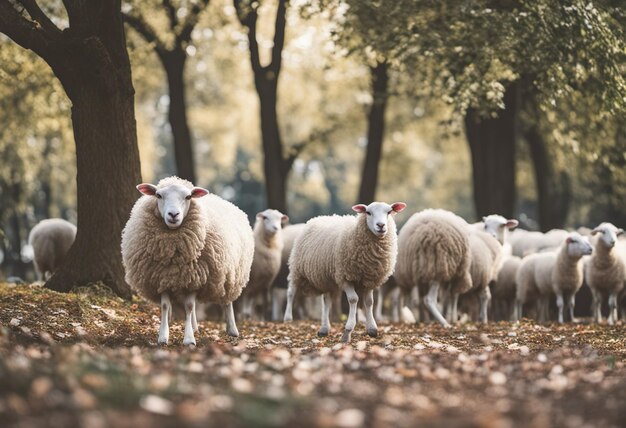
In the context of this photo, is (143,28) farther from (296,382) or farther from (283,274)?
(296,382)

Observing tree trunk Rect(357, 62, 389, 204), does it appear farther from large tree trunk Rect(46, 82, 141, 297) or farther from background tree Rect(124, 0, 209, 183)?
large tree trunk Rect(46, 82, 141, 297)

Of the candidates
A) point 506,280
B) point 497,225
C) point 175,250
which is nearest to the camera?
point 175,250

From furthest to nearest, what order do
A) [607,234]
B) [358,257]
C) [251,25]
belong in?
[251,25] < [607,234] < [358,257]

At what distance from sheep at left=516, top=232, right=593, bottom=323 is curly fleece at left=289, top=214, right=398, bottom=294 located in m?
6.02

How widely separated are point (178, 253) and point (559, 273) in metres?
9.42

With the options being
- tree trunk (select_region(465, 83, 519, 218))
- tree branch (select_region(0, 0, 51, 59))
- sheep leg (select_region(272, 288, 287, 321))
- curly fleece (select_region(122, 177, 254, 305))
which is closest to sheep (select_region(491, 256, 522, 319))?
tree trunk (select_region(465, 83, 519, 218))

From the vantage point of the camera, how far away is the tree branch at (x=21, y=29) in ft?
36.4

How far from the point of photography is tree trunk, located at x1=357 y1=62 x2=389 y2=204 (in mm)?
22219

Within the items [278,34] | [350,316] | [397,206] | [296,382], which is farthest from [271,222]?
[296,382]

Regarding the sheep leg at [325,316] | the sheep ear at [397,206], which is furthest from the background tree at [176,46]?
the sheep ear at [397,206]

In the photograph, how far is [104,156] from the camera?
1230cm

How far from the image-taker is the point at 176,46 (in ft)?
70.6

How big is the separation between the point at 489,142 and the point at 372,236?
39.9ft

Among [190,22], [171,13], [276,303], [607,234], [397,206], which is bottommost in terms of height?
[276,303]
